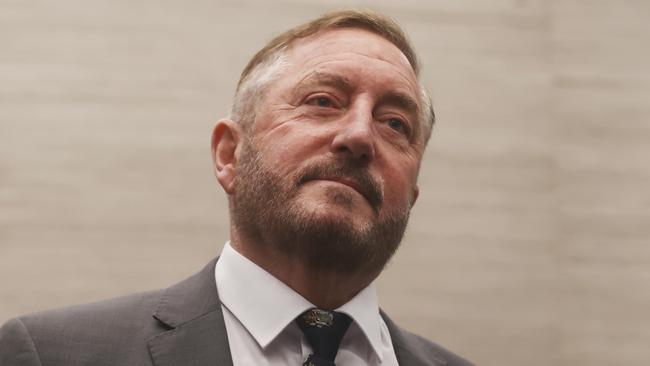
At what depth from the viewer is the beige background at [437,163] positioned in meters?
2.33

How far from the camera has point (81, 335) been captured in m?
1.55

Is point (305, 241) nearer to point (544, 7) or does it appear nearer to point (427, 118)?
point (427, 118)

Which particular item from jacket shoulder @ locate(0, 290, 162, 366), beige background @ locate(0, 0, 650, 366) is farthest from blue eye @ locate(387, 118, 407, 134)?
beige background @ locate(0, 0, 650, 366)

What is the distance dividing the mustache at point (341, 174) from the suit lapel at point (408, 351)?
39cm

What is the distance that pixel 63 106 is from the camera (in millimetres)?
2367

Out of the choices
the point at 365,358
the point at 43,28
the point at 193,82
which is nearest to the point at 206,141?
the point at 193,82

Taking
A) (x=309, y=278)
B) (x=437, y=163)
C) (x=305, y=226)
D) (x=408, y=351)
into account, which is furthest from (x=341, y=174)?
(x=437, y=163)

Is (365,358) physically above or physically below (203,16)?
below

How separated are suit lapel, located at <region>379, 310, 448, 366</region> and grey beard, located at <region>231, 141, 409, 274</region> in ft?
0.70

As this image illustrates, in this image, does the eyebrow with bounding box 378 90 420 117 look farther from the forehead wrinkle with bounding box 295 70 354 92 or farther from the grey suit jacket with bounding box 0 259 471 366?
the grey suit jacket with bounding box 0 259 471 366

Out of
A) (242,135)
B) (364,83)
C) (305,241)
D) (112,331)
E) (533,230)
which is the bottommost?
(533,230)

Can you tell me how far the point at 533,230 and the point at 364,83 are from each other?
3.44 ft

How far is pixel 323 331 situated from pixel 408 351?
304 mm

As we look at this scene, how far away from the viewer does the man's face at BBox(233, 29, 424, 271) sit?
5.38ft
